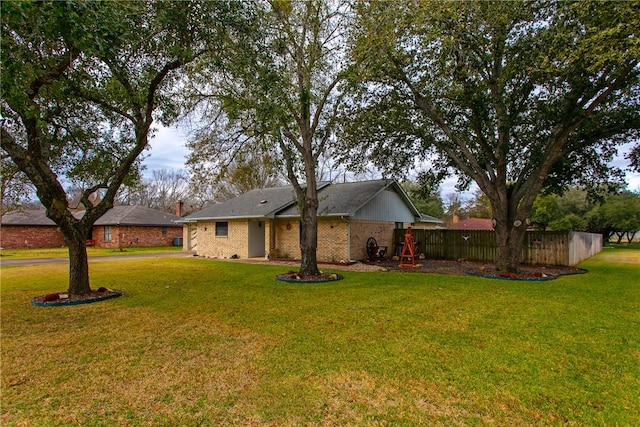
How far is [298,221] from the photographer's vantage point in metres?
16.8

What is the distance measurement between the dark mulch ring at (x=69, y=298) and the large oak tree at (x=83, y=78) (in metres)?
0.21

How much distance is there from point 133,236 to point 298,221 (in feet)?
59.2

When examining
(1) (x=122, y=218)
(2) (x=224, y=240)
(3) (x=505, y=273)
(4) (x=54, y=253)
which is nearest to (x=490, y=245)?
(3) (x=505, y=273)

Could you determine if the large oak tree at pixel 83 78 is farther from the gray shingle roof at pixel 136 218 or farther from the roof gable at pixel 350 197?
the gray shingle roof at pixel 136 218

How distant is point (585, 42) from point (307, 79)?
6909 mm

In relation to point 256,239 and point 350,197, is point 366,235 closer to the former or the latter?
point 350,197

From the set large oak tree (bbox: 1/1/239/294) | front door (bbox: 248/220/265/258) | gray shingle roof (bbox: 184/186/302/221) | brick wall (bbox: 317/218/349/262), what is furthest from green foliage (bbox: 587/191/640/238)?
large oak tree (bbox: 1/1/239/294)

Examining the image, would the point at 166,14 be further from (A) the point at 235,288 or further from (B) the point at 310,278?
(B) the point at 310,278

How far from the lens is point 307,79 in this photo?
10.4 m

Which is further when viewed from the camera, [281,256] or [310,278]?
[281,256]

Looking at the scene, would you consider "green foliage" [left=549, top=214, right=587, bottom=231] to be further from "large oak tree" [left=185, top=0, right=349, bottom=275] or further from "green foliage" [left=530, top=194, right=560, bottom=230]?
"large oak tree" [left=185, top=0, right=349, bottom=275]

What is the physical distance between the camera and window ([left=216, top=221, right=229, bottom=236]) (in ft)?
62.6

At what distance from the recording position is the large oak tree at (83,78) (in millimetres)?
4754

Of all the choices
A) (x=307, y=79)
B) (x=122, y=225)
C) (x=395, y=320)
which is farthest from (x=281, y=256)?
(x=122, y=225)
